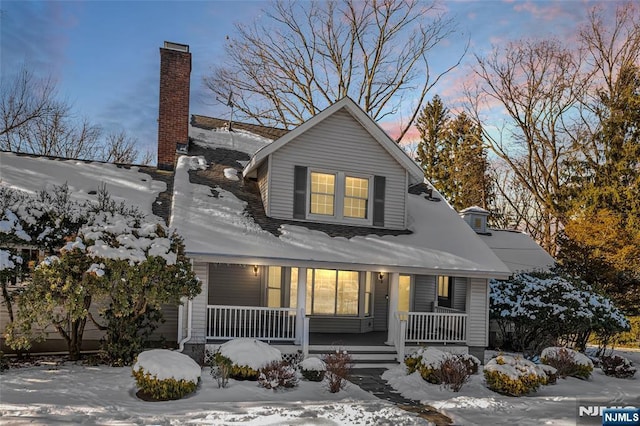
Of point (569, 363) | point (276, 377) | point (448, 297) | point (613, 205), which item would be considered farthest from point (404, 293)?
point (613, 205)

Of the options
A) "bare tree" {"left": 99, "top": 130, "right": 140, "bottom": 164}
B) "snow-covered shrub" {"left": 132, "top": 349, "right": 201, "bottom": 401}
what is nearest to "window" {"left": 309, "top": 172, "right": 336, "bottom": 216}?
"snow-covered shrub" {"left": 132, "top": 349, "right": 201, "bottom": 401}

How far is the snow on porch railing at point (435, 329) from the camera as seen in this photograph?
12.6 metres

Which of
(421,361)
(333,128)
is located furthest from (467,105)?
(421,361)

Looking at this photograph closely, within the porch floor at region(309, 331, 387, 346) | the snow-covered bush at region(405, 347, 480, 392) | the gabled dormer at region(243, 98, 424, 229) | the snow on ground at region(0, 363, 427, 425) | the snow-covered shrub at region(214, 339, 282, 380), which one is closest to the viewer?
the snow on ground at region(0, 363, 427, 425)

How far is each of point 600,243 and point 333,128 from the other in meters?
13.6

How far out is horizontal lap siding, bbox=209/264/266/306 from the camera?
13.6 meters

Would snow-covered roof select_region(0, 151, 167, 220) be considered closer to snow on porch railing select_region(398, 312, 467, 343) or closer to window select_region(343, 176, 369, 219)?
window select_region(343, 176, 369, 219)

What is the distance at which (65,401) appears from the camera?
741cm

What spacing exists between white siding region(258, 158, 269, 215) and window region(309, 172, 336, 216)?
133 cm

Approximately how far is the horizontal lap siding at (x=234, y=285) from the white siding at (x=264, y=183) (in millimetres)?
2040

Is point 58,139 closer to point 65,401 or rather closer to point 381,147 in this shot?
point 381,147

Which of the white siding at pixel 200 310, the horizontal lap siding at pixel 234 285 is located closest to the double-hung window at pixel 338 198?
the horizontal lap siding at pixel 234 285

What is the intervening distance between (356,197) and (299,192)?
1.79 metres

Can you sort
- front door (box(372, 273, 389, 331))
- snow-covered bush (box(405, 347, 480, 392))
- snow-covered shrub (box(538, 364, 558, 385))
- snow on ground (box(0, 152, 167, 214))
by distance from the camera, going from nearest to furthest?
snow-covered bush (box(405, 347, 480, 392))
snow-covered shrub (box(538, 364, 558, 385))
snow on ground (box(0, 152, 167, 214))
front door (box(372, 273, 389, 331))
